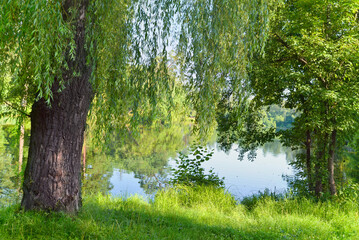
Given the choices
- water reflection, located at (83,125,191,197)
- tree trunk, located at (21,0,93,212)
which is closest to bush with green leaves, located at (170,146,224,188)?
water reflection, located at (83,125,191,197)

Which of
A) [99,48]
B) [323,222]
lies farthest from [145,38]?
[323,222]

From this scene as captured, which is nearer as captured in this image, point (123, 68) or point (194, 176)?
point (123, 68)

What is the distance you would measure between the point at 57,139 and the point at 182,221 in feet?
8.42

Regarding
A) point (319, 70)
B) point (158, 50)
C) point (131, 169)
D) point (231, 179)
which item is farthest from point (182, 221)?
point (131, 169)

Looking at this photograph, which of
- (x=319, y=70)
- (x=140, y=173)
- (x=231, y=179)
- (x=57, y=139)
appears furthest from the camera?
(x=231, y=179)

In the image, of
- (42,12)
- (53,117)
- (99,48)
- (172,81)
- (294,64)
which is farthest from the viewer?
(294,64)

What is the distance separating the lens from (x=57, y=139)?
4.38 m

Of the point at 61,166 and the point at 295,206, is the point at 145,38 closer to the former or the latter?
the point at 61,166

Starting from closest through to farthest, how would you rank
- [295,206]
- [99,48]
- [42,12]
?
1. [42,12]
2. [99,48]
3. [295,206]

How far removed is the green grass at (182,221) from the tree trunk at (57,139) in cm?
25

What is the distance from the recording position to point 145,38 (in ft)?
14.8

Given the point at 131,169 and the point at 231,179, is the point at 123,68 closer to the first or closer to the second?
the point at 231,179

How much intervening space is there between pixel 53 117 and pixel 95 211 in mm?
1704

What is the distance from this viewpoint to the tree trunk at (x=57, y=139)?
434 centimetres
